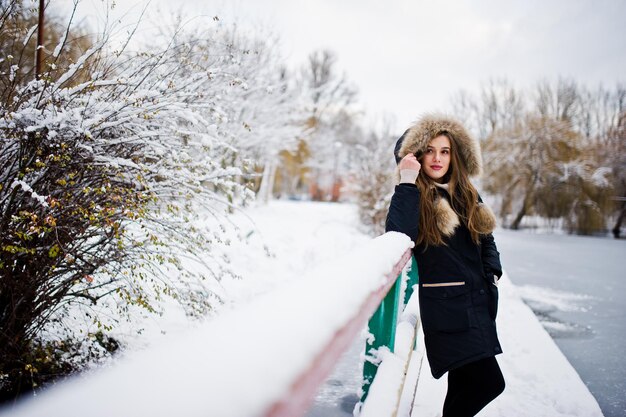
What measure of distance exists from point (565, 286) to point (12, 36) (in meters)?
9.65

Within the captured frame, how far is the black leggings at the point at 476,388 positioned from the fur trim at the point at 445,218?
689 mm

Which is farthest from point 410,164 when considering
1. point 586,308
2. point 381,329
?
point 586,308

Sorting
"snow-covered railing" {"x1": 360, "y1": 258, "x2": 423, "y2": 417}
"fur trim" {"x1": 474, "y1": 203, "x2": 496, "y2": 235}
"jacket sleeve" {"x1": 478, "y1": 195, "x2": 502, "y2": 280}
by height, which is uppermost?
"fur trim" {"x1": 474, "y1": 203, "x2": 496, "y2": 235}

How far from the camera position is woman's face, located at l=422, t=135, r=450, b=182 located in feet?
6.81

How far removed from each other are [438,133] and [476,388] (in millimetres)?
1403

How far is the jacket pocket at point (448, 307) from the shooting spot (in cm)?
176

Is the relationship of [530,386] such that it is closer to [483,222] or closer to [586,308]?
[483,222]

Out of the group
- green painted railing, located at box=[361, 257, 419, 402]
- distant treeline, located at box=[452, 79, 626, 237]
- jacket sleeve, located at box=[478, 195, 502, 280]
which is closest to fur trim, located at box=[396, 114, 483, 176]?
jacket sleeve, located at box=[478, 195, 502, 280]

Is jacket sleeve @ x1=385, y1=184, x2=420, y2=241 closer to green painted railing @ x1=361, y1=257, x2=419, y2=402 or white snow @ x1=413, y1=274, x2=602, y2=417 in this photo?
green painted railing @ x1=361, y1=257, x2=419, y2=402

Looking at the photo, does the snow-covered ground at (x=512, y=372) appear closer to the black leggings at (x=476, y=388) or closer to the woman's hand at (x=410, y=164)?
the black leggings at (x=476, y=388)

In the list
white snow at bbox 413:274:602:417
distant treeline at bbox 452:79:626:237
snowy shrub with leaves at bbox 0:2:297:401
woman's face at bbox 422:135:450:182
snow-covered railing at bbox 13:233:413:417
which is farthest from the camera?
distant treeline at bbox 452:79:626:237

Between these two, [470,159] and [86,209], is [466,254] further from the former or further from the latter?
[86,209]

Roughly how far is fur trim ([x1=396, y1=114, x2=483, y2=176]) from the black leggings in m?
1.09

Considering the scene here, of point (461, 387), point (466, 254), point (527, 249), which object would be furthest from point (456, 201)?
point (527, 249)
